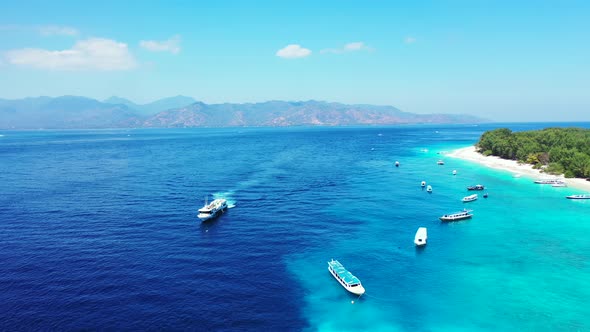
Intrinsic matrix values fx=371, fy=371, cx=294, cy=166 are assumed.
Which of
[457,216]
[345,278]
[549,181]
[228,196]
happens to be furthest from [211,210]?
[549,181]

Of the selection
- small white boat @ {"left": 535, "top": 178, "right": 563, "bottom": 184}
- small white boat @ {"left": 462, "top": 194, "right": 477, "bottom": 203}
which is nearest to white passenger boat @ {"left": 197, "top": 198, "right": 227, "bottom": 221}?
small white boat @ {"left": 462, "top": 194, "right": 477, "bottom": 203}

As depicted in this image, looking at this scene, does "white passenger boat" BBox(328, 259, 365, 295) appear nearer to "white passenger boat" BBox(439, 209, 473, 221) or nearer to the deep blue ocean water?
the deep blue ocean water

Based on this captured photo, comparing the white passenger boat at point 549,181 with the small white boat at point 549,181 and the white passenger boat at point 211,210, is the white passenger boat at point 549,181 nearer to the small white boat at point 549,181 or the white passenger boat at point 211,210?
the small white boat at point 549,181

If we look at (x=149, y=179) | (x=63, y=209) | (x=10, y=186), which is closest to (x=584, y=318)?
(x=63, y=209)

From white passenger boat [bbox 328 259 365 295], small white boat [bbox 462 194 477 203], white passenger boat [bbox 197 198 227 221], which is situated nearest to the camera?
white passenger boat [bbox 328 259 365 295]

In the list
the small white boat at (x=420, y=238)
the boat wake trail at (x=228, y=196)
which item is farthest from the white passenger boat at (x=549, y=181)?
the boat wake trail at (x=228, y=196)
